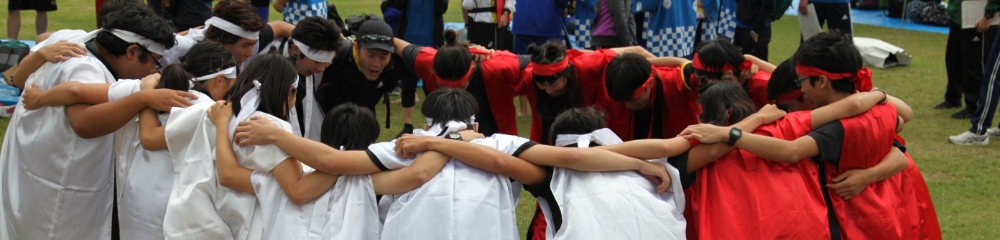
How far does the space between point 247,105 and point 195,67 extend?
445 mm

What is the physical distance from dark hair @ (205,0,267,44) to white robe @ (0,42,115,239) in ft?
2.39

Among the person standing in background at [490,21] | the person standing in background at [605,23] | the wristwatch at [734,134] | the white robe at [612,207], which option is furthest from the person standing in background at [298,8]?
the wristwatch at [734,134]

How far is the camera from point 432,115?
3438mm

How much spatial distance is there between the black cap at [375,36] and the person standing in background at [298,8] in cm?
293

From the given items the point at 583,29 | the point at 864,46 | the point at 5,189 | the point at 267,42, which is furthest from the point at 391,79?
the point at 864,46

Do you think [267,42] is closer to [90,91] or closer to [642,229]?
[90,91]

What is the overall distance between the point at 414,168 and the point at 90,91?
139cm

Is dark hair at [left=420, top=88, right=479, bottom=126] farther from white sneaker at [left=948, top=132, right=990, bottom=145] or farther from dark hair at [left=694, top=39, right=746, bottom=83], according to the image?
white sneaker at [left=948, top=132, right=990, bottom=145]

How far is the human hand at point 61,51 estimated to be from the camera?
387cm

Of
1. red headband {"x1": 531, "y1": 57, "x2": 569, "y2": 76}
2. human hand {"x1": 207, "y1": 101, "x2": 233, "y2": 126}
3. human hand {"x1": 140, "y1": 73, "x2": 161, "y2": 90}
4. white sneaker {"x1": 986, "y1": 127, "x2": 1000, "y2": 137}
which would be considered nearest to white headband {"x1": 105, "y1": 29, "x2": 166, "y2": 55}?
human hand {"x1": 140, "y1": 73, "x2": 161, "y2": 90}

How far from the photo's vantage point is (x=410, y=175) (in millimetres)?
3145

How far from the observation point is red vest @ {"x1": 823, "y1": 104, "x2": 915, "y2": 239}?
3371 mm

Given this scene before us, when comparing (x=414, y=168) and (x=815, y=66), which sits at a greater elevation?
(x=815, y=66)

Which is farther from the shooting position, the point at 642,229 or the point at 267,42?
the point at 267,42
